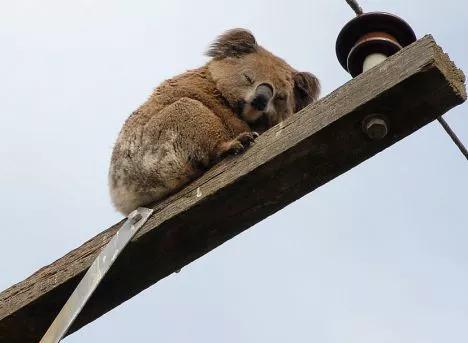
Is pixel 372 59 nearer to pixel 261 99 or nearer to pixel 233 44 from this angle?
pixel 261 99

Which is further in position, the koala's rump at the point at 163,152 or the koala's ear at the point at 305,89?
the koala's ear at the point at 305,89

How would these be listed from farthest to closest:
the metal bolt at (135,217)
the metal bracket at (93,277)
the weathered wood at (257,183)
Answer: the metal bolt at (135,217) → the metal bracket at (93,277) → the weathered wood at (257,183)

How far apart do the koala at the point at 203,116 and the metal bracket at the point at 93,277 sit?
0.60m

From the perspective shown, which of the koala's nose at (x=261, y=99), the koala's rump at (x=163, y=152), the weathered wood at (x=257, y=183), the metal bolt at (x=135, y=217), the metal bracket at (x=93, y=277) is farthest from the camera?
the koala's nose at (x=261, y=99)

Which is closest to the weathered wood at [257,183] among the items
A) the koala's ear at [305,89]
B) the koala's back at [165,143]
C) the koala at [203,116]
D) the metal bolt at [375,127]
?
the metal bolt at [375,127]

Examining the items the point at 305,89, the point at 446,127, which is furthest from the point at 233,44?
the point at 446,127

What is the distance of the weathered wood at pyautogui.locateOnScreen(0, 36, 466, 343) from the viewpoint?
3105mm

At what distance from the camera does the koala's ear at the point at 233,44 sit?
6461 mm

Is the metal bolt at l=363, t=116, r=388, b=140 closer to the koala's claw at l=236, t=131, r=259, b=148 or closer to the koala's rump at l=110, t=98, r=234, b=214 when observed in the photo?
the koala's claw at l=236, t=131, r=259, b=148

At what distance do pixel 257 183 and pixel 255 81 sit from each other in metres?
2.89

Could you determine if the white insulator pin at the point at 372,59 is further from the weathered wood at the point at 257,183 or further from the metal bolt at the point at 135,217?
the metal bolt at the point at 135,217

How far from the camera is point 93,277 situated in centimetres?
336

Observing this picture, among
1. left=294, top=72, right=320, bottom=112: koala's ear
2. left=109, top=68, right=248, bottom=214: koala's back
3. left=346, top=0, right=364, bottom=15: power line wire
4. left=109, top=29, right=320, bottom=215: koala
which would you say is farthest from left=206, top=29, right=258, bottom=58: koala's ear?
left=346, top=0, right=364, bottom=15: power line wire

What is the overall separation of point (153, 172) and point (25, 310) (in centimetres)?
136
